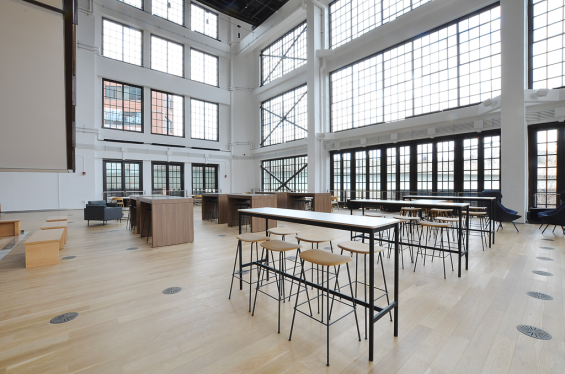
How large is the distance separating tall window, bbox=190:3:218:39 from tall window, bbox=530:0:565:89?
1513 centimetres

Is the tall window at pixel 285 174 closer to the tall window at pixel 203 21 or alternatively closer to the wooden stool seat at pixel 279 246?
the tall window at pixel 203 21

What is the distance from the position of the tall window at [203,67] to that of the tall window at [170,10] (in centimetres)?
176

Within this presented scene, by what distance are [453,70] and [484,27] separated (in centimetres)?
135

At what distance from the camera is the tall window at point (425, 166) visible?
9852 millimetres

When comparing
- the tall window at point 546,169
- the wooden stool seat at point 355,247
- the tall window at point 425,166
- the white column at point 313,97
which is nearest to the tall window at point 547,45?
the tall window at point 546,169

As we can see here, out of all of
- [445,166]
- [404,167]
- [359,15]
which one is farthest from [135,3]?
[445,166]

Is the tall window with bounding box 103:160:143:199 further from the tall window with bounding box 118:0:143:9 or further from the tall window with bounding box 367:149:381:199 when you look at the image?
the tall window with bounding box 367:149:381:199

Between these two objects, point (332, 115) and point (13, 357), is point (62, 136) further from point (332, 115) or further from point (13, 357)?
point (332, 115)

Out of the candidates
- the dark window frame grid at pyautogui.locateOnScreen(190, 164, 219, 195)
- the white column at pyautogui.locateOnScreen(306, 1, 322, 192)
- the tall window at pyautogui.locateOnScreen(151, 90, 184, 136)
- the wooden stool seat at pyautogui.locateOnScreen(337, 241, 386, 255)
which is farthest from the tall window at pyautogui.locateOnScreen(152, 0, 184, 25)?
the wooden stool seat at pyautogui.locateOnScreen(337, 241, 386, 255)

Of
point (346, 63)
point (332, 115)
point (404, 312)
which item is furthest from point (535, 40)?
point (404, 312)

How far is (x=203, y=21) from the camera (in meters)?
15.8

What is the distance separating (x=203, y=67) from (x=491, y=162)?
1519cm

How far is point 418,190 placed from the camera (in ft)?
33.3

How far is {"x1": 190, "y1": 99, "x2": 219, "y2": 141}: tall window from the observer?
15492 mm
